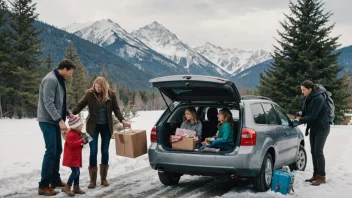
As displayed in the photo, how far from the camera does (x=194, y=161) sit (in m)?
6.30

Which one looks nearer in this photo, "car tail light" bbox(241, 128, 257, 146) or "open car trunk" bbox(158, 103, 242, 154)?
"car tail light" bbox(241, 128, 257, 146)

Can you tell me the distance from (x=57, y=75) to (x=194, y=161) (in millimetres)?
2720

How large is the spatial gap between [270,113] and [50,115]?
13.4 feet

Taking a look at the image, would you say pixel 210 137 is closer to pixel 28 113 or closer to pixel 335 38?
pixel 335 38

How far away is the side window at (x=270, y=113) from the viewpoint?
721 centimetres

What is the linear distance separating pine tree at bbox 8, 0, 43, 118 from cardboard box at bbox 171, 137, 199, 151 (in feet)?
96.3

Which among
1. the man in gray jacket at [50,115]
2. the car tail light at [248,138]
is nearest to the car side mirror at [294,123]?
the car tail light at [248,138]

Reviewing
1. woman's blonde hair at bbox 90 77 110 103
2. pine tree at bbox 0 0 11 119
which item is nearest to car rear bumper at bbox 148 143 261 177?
woman's blonde hair at bbox 90 77 110 103

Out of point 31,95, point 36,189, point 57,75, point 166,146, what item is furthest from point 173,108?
point 31,95

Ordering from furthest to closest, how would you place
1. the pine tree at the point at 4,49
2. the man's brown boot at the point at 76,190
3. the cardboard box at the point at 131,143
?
1. the pine tree at the point at 4,49
2. the cardboard box at the point at 131,143
3. the man's brown boot at the point at 76,190

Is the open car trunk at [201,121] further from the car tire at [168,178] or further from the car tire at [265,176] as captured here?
the car tire at [265,176]

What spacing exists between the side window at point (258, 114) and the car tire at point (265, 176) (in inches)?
23.7

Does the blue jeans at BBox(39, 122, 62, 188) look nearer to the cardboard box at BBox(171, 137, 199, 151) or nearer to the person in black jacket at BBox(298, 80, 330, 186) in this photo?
the cardboard box at BBox(171, 137, 199, 151)

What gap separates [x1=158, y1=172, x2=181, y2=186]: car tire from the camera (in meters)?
7.09
